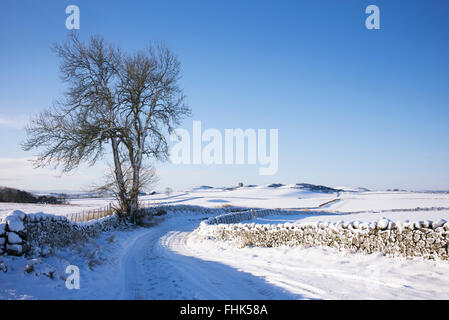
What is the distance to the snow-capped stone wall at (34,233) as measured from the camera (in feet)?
20.6

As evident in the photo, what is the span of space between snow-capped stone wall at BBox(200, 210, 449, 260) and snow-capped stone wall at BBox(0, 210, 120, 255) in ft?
22.0

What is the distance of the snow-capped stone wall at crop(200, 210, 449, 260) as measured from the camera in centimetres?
680

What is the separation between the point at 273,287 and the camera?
241 inches

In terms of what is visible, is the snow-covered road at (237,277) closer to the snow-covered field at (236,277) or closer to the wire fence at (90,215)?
the snow-covered field at (236,277)

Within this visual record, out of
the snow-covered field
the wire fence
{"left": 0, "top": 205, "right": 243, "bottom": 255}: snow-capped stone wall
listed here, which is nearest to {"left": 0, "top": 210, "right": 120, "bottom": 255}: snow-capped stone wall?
{"left": 0, "top": 205, "right": 243, "bottom": 255}: snow-capped stone wall

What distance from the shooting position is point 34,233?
24.6 feet

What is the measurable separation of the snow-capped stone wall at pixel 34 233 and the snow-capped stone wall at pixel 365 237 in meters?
6.70

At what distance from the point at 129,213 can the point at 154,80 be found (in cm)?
984

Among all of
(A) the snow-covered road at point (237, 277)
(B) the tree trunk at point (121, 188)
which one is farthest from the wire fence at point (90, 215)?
(A) the snow-covered road at point (237, 277)

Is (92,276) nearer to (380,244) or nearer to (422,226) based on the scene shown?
(380,244)

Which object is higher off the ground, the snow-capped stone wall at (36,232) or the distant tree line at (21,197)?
the snow-capped stone wall at (36,232)

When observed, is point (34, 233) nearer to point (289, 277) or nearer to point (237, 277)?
point (237, 277)

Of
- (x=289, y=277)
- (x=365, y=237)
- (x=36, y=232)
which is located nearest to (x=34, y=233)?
(x=36, y=232)
